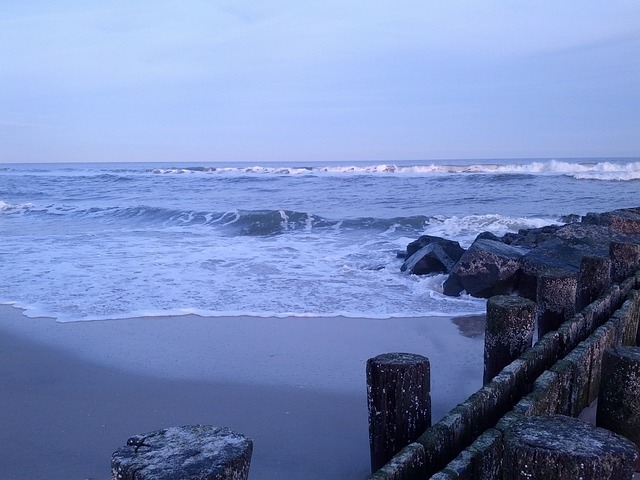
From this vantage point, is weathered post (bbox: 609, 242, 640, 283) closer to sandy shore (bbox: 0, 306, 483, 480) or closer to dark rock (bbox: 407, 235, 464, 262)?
sandy shore (bbox: 0, 306, 483, 480)

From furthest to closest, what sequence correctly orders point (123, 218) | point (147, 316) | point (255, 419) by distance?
point (123, 218) < point (147, 316) < point (255, 419)

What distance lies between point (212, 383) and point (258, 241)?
9.31m

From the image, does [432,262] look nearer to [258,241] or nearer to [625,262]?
[625,262]

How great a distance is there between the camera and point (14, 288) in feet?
27.9

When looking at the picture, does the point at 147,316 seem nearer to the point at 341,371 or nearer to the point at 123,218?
the point at 341,371

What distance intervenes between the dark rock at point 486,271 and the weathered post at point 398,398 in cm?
531

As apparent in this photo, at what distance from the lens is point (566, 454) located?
53.2 inches

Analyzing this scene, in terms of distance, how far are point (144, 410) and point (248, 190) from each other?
90.5ft

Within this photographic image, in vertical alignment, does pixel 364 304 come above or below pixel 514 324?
below

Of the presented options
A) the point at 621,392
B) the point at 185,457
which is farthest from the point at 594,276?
the point at 185,457

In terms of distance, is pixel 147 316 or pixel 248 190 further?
pixel 248 190

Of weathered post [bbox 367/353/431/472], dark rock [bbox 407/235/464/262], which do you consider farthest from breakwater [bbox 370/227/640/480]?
dark rock [bbox 407/235/464/262]

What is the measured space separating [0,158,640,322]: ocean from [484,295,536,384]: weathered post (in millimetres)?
3685

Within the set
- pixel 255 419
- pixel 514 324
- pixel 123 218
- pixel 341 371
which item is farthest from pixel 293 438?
pixel 123 218
